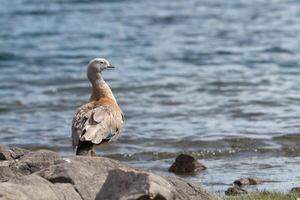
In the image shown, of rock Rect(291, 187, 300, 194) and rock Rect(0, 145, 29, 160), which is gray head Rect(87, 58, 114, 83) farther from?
rock Rect(291, 187, 300, 194)

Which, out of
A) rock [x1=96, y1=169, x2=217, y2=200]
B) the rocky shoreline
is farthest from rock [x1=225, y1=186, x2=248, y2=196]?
rock [x1=96, y1=169, x2=217, y2=200]

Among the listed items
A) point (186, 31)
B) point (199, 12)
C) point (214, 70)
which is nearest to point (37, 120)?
point (214, 70)

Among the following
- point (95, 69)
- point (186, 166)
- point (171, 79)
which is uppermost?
point (95, 69)

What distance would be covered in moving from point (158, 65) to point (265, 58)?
2.98 meters

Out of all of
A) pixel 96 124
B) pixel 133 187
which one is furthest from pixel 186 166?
pixel 133 187

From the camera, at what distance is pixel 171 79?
73.7 feet

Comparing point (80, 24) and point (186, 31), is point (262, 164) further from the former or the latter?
point (80, 24)

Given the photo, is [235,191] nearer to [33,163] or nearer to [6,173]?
[33,163]

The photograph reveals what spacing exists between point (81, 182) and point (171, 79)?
14276 mm

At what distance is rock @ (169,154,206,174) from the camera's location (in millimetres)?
12828

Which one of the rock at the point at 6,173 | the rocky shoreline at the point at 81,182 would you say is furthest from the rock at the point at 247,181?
the rock at the point at 6,173

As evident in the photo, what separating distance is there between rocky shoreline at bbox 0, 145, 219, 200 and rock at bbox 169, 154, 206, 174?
11.4 feet

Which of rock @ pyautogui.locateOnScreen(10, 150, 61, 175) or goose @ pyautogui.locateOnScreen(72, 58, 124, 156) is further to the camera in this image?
goose @ pyautogui.locateOnScreen(72, 58, 124, 156)

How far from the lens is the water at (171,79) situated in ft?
48.8
